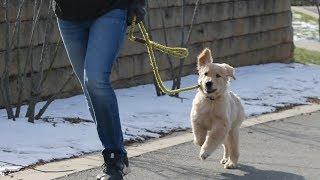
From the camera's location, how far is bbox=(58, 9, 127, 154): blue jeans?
4.19 metres

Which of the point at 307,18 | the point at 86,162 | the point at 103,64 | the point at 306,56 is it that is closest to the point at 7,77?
the point at 86,162

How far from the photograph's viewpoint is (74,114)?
731 centimetres

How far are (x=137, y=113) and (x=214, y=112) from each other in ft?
7.61

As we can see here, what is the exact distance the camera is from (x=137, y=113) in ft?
25.0

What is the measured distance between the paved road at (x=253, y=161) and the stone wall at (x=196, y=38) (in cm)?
225

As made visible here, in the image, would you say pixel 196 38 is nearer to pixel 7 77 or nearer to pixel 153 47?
pixel 7 77

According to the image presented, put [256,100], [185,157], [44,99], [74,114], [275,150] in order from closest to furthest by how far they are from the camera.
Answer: [185,157] → [275,150] → [74,114] → [44,99] → [256,100]

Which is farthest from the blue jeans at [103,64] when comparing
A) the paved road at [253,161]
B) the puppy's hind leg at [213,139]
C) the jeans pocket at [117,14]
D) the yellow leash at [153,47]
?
the puppy's hind leg at [213,139]

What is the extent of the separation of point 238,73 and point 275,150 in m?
4.87

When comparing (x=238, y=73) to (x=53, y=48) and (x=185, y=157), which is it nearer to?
(x=53, y=48)

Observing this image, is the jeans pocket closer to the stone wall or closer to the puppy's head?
the puppy's head

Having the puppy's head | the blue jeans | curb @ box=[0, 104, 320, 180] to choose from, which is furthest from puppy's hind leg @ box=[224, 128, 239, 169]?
the blue jeans

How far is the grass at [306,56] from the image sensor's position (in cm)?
1345

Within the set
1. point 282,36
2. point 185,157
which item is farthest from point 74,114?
point 282,36
